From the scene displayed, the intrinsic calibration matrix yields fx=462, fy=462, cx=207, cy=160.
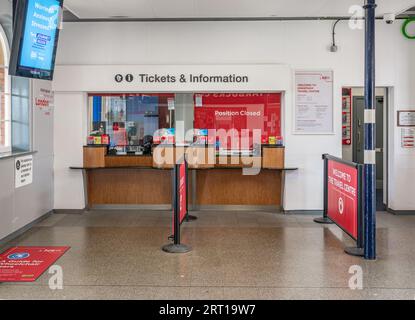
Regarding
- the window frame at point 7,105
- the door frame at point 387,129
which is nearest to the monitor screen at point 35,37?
the window frame at point 7,105

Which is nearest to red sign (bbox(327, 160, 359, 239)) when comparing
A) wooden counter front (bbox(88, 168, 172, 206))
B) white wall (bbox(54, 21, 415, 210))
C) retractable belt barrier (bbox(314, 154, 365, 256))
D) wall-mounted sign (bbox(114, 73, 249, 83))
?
retractable belt barrier (bbox(314, 154, 365, 256))

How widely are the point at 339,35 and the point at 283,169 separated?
2.28m

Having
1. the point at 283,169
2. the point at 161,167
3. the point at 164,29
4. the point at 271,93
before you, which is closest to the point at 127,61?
the point at 164,29

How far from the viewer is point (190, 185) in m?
7.64

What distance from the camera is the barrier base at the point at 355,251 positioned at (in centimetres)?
499

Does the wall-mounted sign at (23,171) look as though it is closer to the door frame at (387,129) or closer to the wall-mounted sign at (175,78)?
the wall-mounted sign at (175,78)

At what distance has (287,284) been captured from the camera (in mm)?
4117

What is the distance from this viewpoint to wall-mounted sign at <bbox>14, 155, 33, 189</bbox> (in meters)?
5.89

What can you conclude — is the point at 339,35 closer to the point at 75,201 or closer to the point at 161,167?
the point at 161,167

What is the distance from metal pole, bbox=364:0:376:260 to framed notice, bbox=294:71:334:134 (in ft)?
7.85

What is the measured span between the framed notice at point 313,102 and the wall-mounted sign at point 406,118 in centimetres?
108

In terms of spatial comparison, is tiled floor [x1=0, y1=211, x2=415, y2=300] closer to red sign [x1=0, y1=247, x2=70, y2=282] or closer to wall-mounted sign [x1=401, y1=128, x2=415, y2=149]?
red sign [x1=0, y1=247, x2=70, y2=282]

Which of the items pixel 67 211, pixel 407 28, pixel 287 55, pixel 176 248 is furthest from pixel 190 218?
pixel 407 28
